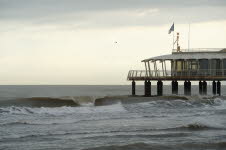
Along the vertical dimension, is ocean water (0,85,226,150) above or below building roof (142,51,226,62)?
below

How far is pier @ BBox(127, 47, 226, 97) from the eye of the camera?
47.1m

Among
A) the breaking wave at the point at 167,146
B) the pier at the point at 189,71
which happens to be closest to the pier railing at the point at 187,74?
the pier at the point at 189,71

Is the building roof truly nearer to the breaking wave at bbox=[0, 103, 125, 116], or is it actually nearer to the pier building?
the pier building

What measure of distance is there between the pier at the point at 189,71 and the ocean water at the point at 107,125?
6.36 meters

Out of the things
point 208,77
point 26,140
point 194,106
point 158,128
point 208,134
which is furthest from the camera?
point 208,77

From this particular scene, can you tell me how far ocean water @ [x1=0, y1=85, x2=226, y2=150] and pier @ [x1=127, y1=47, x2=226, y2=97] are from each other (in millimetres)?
6365

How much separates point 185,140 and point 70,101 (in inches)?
709

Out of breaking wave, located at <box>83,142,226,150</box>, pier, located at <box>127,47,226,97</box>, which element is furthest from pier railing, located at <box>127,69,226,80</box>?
breaking wave, located at <box>83,142,226,150</box>

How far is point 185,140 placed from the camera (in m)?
21.2

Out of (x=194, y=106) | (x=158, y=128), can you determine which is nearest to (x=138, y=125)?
(x=158, y=128)

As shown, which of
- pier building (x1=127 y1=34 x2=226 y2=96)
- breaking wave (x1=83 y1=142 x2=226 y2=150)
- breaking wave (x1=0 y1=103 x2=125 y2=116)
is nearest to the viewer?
breaking wave (x1=83 y1=142 x2=226 y2=150)

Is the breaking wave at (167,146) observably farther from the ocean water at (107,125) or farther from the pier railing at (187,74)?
the pier railing at (187,74)

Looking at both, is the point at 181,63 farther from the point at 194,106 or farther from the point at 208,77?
the point at 194,106

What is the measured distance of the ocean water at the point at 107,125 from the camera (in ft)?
66.1
